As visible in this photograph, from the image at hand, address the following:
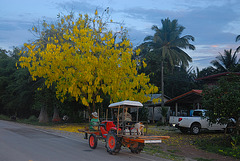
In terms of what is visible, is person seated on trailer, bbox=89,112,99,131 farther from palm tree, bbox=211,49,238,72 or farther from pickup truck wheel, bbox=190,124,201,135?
palm tree, bbox=211,49,238,72

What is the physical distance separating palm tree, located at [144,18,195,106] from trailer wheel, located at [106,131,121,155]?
3731 cm

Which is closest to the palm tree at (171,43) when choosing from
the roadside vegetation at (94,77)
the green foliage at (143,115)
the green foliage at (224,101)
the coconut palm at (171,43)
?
the coconut palm at (171,43)

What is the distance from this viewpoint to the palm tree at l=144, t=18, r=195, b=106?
48.3 meters

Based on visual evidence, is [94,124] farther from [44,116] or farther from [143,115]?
[44,116]

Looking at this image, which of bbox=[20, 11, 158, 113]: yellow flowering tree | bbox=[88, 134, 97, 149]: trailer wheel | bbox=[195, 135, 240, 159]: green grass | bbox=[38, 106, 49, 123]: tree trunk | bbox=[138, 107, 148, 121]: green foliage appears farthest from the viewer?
bbox=[38, 106, 49, 123]: tree trunk

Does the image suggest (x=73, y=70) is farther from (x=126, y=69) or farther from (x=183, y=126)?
(x=183, y=126)

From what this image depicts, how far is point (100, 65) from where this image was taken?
744 inches

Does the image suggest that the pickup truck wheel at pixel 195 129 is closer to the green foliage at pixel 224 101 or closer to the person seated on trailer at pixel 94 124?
the green foliage at pixel 224 101

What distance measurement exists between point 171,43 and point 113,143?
41395 mm

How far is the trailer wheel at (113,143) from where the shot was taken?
1074 cm

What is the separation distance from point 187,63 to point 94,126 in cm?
3825

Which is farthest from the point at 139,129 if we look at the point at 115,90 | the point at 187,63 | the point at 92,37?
the point at 187,63

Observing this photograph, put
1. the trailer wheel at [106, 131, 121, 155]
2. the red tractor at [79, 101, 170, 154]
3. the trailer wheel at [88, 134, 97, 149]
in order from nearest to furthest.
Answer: the red tractor at [79, 101, 170, 154], the trailer wheel at [106, 131, 121, 155], the trailer wheel at [88, 134, 97, 149]

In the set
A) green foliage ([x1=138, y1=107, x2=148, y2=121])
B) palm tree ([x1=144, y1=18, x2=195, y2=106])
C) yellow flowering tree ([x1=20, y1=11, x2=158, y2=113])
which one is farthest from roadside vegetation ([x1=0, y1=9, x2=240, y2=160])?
palm tree ([x1=144, y1=18, x2=195, y2=106])
